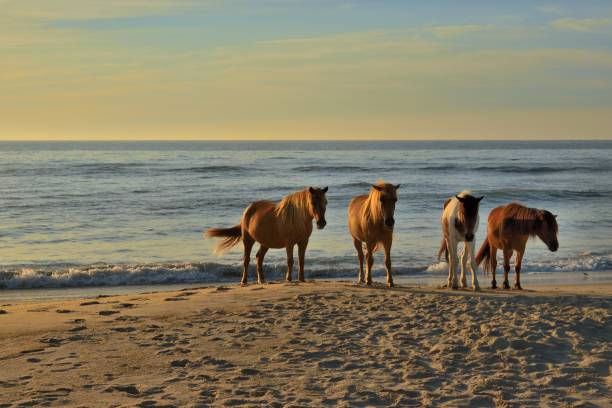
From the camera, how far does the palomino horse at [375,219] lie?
10.6m

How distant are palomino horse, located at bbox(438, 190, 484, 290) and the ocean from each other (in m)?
Result: 3.68

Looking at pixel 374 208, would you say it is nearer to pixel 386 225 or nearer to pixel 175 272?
pixel 386 225

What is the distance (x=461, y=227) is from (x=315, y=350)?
4330 millimetres

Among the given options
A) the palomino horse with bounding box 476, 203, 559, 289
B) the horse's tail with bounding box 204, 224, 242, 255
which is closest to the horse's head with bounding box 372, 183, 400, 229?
the palomino horse with bounding box 476, 203, 559, 289

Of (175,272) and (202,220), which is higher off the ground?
(202,220)

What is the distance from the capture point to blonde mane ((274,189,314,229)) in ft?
36.9

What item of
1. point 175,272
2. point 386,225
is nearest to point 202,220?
point 175,272

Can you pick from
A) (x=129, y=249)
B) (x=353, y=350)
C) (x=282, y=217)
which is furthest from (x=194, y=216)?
(x=353, y=350)

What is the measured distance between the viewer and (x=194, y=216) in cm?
2758

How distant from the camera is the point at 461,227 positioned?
10914 mm

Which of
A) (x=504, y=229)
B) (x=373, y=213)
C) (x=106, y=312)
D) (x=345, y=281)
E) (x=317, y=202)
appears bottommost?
(x=345, y=281)

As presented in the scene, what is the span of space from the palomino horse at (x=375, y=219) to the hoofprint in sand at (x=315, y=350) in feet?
3.42

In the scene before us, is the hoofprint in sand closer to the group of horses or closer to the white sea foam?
the group of horses

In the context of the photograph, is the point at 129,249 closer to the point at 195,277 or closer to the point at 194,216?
the point at 195,277
